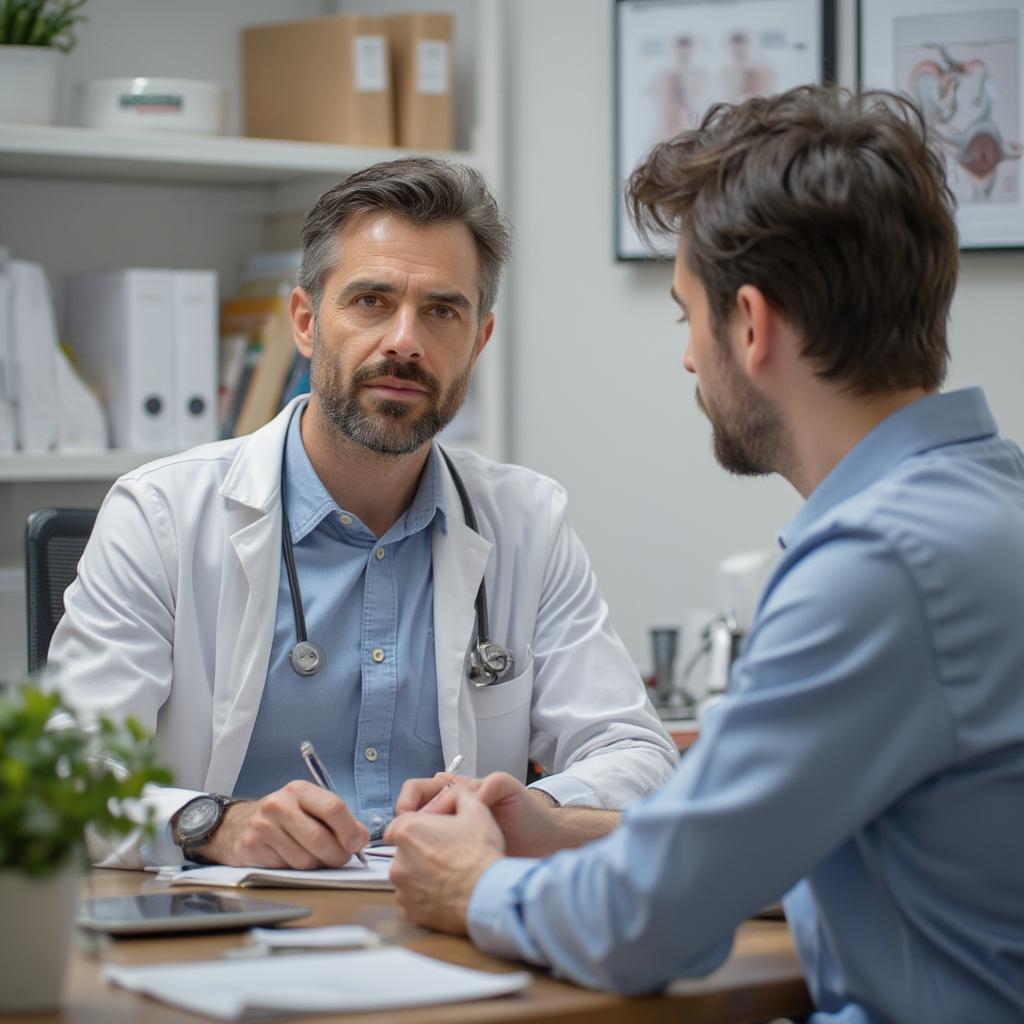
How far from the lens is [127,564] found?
194cm

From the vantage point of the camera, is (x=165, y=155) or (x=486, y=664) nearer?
(x=486, y=664)

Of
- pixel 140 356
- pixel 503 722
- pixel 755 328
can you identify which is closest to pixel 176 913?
pixel 755 328

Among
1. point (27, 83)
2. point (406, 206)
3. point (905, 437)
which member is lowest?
point (905, 437)

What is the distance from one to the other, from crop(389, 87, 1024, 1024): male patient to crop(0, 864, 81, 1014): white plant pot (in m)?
0.33

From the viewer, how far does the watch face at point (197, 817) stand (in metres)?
1.67

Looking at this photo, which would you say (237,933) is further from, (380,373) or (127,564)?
(380,373)

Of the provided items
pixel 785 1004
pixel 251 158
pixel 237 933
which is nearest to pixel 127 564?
pixel 237 933

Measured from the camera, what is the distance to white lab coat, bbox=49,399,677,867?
1.89 m

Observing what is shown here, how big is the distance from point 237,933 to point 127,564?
2.42 ft

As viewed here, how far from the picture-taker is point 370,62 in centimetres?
310

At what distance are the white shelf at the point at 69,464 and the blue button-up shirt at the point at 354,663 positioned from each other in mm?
901

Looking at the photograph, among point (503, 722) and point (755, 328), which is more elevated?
point (755, 328)

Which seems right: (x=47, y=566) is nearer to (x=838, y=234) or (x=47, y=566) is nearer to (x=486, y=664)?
(x=486, y=664)

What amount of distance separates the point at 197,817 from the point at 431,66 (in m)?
1.91
